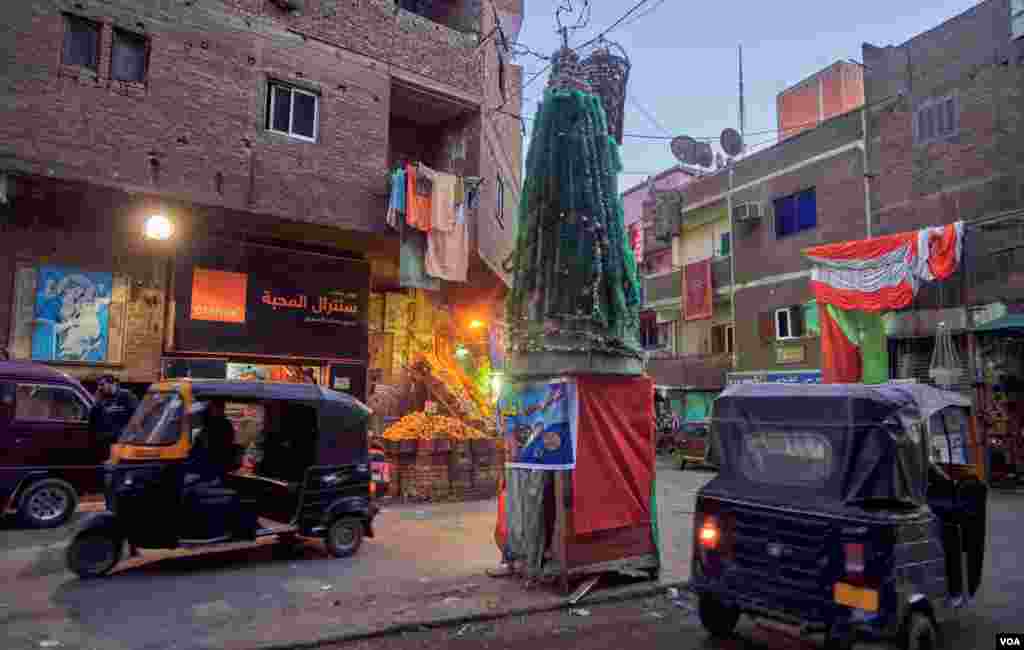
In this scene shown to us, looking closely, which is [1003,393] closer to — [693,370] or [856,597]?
[693,370]

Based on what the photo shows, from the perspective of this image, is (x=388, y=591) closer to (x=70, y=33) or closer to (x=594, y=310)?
(x=594, y=310)

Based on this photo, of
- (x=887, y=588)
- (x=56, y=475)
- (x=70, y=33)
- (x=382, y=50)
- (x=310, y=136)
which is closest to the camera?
(x=887, y=588)

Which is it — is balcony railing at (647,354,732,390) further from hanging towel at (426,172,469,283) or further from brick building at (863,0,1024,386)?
hanging towel at (426,172,469,283)

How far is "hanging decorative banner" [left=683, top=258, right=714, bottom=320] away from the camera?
94.1ft

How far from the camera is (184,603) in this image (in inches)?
262

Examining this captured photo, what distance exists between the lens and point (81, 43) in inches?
492

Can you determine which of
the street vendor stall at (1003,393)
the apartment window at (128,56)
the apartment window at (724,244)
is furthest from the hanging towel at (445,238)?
the apartment window at (724,244)

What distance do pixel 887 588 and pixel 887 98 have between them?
20899 mm

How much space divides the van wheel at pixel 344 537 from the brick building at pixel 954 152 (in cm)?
1621

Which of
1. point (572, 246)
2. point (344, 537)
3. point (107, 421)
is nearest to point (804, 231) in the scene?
point (572, 246)

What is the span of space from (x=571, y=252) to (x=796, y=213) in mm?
19763

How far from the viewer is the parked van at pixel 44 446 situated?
10133 mm

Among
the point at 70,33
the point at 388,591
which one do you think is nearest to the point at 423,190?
the point at 70,33

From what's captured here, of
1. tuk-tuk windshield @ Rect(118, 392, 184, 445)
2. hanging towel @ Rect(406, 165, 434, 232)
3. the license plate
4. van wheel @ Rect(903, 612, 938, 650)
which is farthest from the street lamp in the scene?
van wheel @ Rect(903, 612, 938, 650)
